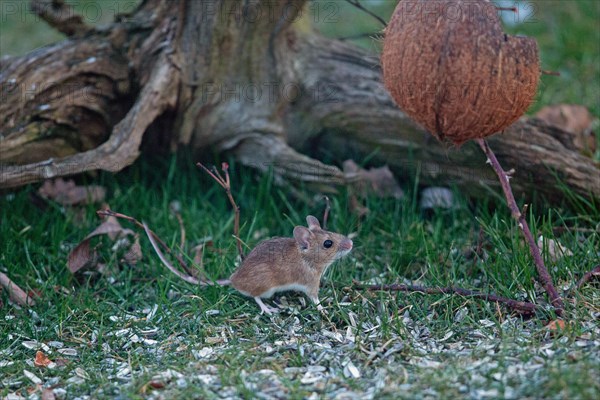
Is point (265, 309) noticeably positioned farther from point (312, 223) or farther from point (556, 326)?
point (556, 326)

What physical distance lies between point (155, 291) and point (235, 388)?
1.30 m

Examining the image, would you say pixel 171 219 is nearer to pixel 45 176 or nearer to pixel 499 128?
pixel 45 176

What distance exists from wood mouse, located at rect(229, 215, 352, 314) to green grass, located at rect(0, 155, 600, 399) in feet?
0.35

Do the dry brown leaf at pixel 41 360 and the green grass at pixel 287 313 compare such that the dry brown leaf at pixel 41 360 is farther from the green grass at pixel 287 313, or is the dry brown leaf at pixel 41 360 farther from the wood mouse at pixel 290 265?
the wood mouse at pixel 290 265

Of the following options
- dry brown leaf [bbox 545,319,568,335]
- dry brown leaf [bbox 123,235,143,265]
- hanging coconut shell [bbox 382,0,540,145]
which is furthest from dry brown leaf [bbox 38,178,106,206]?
dry brown leaf [bbox 545,319,568,335]

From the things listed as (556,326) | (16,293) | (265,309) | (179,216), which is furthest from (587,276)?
(16,293)

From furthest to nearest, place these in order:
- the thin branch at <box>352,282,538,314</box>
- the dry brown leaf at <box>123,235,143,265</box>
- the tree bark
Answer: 1. the tree bark
2. the dry brown leaf at <box>123,235,143,265</box>
3. the thin branch at <box>352,282,538,314</box>

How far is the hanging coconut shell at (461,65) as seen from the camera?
3.51 m

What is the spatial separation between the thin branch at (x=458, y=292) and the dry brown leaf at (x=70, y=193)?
1.98 metres

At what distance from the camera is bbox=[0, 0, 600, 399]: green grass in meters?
3.32

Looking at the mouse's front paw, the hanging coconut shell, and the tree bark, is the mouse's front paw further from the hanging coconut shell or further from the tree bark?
the tree bark

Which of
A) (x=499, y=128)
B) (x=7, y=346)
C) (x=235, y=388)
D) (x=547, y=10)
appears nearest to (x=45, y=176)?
(x=7, y=346)

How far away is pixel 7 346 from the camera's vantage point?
3924 millimetres

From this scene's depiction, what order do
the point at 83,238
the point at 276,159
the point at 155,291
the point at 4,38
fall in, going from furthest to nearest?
the point at 4,38 → the point at 276,159 → the point at 83,238 → the point at 155,291
